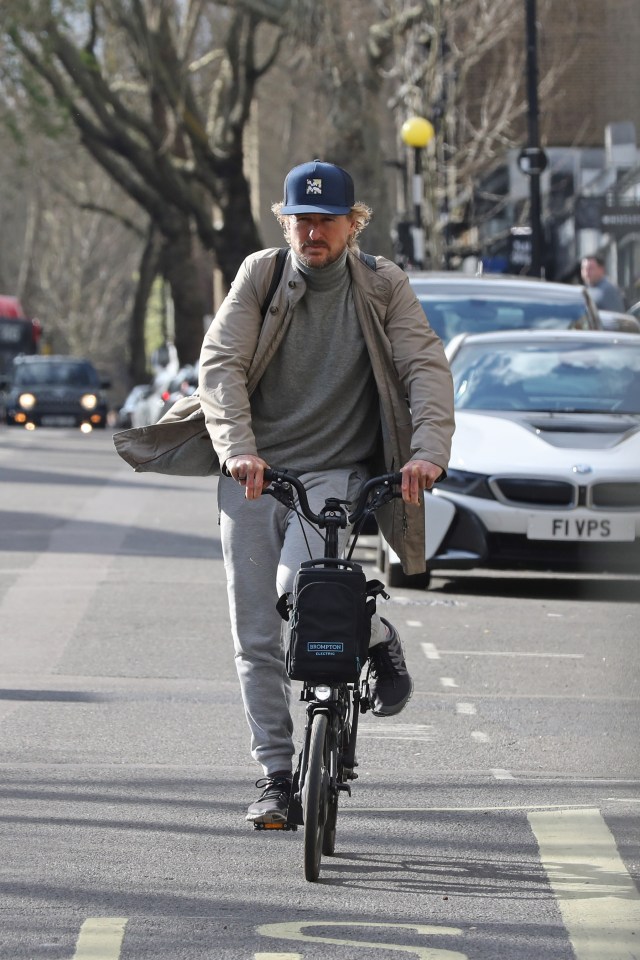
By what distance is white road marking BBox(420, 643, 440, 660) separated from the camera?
31.1ft

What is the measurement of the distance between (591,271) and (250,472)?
610 inches

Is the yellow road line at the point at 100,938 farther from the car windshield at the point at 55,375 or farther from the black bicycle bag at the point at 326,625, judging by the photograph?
the car windshield at the point at 55,375

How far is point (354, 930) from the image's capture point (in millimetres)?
4797

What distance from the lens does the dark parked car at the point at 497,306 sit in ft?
50.7

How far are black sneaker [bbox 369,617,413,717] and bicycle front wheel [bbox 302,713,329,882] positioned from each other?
1.60 ft

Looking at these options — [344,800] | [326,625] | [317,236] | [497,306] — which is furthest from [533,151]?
[326,625]

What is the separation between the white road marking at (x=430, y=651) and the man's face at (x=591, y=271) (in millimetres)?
11121

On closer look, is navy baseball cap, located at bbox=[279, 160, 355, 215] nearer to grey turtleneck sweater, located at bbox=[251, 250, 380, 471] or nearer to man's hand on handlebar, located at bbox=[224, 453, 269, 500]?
grey turtleneck sweater, located at bbox=[251, 250, 380, 471]

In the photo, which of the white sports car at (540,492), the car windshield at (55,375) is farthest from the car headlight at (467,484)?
the car windshield at (55,375)

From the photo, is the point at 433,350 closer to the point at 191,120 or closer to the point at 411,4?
the point at 191,120

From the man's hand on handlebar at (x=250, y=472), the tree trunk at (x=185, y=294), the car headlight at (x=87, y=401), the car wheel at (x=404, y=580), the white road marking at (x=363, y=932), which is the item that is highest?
the man's hand on handlebar at (x=250, y=472)

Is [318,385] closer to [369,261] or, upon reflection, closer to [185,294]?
[369,261]

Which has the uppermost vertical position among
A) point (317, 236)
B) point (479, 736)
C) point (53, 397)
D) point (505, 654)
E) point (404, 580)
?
point (317, 236)

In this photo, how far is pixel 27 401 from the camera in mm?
43250
